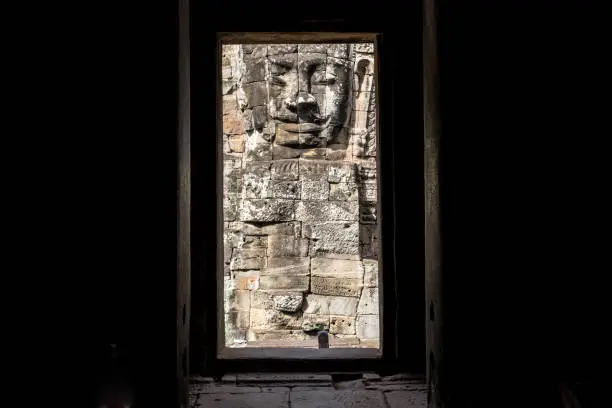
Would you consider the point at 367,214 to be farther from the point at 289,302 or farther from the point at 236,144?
the point at 236,144

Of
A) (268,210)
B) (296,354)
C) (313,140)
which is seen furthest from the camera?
(313,140)

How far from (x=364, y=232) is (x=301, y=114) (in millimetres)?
2679

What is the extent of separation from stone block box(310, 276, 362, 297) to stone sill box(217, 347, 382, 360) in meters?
7.22

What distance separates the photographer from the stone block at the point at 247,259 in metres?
11.8

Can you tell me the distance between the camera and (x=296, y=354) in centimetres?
385

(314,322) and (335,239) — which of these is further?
(335,239)

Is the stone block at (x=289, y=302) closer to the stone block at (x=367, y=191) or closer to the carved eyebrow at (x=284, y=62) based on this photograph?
the stone block at (x=367, y=191)

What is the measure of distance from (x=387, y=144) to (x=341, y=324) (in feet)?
25.0

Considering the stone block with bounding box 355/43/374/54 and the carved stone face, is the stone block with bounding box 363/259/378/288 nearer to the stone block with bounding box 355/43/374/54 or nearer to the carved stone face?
the carved stone face

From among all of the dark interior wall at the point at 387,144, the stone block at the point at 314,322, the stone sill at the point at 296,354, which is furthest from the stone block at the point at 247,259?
the dark interior wall at the point at 387,144

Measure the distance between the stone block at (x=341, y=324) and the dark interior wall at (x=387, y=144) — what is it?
7298 millimetres

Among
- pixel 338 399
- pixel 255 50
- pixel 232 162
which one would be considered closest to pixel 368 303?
pixel 232 162
